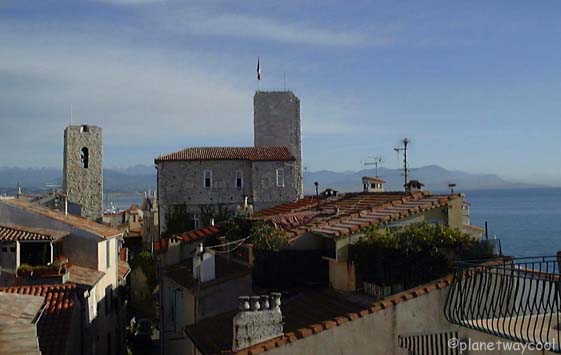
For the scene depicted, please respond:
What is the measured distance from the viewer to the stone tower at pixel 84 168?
55.5 m

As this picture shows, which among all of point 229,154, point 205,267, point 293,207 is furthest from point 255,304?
point 229,154

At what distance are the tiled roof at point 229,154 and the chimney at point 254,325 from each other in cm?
3374

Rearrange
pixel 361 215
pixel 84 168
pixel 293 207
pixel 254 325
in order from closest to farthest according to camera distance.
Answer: pixel 254 325, pixel 361 215, pixel 293 207, pixel 84 168

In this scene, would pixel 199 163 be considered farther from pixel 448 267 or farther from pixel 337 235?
pixel 448 267

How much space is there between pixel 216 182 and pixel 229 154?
7.60ft

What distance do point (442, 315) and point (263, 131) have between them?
4357 cm

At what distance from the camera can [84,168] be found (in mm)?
56469

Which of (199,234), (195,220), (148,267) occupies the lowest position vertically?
(148,267)

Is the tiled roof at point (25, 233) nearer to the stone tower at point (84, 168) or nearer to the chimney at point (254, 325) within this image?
the chimney at point (254, 325)

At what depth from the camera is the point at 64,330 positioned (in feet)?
52.8

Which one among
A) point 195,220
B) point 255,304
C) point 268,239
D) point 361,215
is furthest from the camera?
point 195,220

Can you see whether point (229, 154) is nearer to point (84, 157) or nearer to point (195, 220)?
point (195, 220)

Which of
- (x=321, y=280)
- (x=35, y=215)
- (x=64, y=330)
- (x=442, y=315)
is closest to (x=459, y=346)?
(x=442, y=315)

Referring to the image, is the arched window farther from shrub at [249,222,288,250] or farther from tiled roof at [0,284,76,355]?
shrub at [249,222,288,250]
